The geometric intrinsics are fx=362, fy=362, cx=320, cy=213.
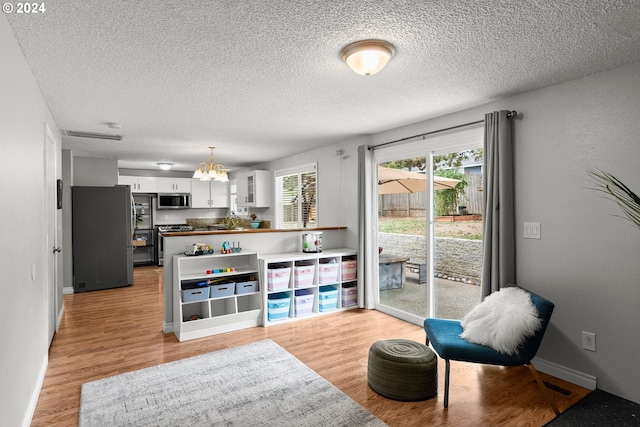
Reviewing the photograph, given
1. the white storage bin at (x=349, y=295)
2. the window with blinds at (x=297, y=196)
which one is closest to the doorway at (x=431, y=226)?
the white storage bin at (x=349, y=295)

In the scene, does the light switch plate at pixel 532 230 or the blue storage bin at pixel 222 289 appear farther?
the blue storage bin at pixel 222 289

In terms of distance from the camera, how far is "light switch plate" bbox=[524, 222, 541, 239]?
307 cm

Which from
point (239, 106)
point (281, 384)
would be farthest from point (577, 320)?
point (239, 106)

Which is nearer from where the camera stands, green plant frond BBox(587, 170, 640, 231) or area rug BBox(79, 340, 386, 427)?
area rug BBox(79, 340, 386, 427)

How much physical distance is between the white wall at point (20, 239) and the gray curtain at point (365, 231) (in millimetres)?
3393

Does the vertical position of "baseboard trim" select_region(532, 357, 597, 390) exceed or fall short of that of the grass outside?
it falls short

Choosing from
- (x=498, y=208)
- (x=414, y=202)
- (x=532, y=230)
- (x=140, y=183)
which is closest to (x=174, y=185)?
(x=140, y=183)

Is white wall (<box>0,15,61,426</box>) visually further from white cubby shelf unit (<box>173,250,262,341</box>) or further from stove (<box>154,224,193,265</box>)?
stove (<box>154,224,193,265</box>)

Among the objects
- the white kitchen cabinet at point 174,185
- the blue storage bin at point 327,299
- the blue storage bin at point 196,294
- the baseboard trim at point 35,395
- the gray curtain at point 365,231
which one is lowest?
the baseboard trim at point 35,395

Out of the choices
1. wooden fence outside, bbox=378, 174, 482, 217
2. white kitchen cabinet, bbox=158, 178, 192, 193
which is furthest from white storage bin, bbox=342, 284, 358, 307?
white kitchen cabinet, bbox=158, 178, 192, 193

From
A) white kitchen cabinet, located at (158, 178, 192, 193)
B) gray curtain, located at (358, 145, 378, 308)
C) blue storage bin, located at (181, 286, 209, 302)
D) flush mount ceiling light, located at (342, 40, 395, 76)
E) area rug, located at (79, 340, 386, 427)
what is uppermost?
flush mount ceiling light, located at (342, 40, 395, 76)

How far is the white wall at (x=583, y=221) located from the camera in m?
2.55

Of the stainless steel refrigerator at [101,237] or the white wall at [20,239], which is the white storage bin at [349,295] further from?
the stainless steel refrigerator at [101,237]

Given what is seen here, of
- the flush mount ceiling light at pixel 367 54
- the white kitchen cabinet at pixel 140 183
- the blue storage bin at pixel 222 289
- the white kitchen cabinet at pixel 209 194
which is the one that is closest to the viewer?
the flush mount ceiling light at pixel 367 54
